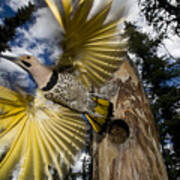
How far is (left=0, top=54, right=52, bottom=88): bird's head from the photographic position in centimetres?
137

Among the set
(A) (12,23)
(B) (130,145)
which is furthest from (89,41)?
(A) (12,23)

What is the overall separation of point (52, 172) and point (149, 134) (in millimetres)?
888

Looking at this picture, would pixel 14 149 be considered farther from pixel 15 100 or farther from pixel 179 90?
pixel 179 90

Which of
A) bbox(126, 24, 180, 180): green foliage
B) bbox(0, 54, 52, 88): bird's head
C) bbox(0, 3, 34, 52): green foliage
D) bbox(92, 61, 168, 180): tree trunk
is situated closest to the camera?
bbox(92, 61, 168, 180): tree trunk

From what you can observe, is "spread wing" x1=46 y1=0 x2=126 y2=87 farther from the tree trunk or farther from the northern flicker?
the tree trunk

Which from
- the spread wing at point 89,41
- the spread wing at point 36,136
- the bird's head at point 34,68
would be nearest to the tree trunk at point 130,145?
the spread wing at point 89,41

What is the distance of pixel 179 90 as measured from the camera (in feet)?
22.5

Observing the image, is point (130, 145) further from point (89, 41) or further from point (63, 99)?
point (89, 41)

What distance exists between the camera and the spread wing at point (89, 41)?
1169mm

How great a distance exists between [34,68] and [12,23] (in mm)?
Result: 4177

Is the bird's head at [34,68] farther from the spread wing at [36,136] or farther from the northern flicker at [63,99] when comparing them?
the spread wing at [36,136]

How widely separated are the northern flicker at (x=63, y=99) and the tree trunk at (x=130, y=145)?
16cm

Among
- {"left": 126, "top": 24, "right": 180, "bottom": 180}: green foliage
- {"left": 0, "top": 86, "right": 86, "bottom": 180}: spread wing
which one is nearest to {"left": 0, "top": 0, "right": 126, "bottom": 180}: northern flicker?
{"left": 0, "top": 86, "right": 86, "bottom": 180}: spread wing

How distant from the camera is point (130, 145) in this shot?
0.83 metres
